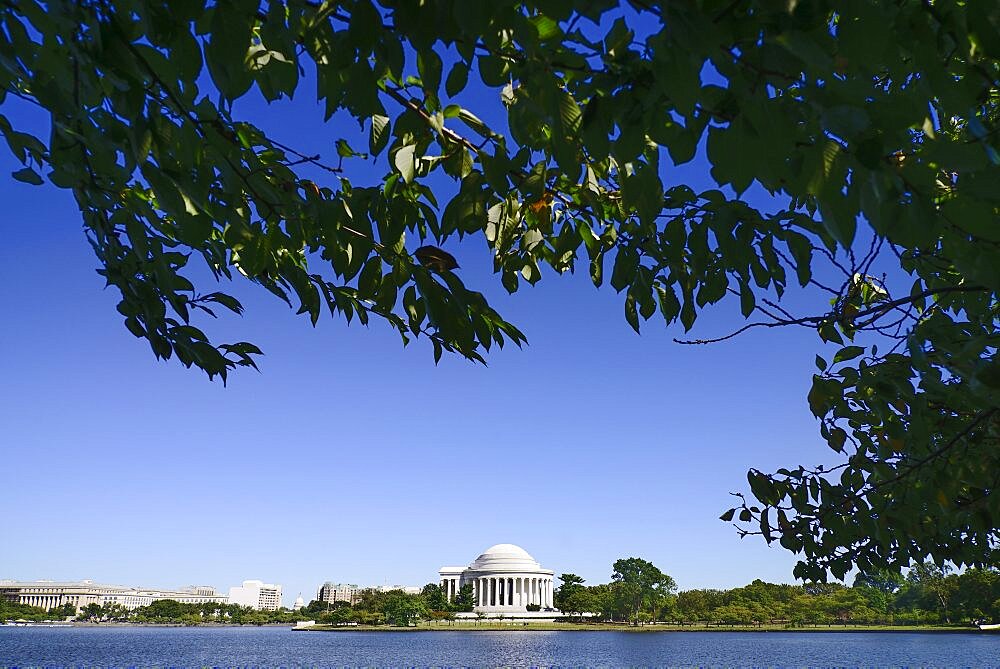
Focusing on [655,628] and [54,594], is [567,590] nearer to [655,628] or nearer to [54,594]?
[655,628]

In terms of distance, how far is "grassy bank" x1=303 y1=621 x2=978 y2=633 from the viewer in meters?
82.2

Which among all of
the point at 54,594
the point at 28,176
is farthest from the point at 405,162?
the point at 54,594

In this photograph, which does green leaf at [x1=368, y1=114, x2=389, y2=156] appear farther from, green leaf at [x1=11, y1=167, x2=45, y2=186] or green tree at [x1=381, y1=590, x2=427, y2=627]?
green tree at [x1=381, y1=590, x2=427, y2=627]

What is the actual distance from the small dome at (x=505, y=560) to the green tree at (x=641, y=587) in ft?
60.1

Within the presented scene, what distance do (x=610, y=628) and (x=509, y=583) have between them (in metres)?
22.6

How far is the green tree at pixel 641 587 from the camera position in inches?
3792

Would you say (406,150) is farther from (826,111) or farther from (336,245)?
(826,111)

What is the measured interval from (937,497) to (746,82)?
143 inches

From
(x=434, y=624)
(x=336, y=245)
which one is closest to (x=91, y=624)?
(x=434, y=624)

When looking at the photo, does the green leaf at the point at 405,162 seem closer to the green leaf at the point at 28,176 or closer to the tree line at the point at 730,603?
the green leaf at the point at 28,176

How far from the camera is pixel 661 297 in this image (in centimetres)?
343

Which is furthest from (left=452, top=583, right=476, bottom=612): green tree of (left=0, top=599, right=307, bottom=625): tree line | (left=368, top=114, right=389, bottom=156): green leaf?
(left=368, top=114, right=389, bottom=156): green leaf

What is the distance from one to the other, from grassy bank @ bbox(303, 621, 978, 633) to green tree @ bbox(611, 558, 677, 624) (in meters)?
2.49

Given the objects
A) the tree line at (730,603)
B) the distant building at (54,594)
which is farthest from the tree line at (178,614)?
the tree line at (730,603)
